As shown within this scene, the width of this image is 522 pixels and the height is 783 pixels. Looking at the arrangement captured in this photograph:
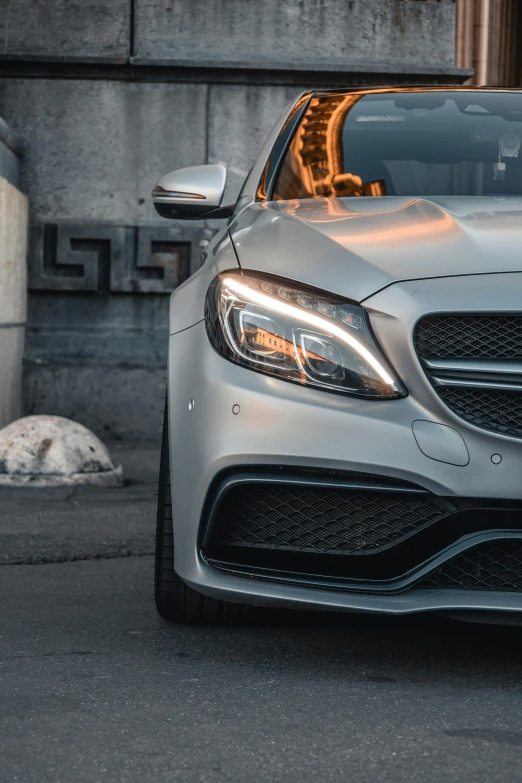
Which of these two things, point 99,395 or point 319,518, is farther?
point 99,395

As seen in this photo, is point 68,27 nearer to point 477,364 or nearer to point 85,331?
point 85,331

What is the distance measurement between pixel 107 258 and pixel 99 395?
926mm

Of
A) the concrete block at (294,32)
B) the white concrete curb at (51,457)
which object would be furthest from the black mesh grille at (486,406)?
the concrete block at (294,32)

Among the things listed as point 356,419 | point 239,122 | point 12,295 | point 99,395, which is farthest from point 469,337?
point 239,122

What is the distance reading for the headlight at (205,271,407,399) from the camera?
8.71 feet

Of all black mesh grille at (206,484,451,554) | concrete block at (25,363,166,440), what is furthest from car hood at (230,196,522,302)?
concrete block at (25,363,166,440)

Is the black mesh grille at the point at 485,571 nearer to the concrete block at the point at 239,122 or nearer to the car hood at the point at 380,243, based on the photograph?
the car hood at the point at 380,243

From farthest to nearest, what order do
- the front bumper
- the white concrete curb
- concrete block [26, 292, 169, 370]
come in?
concrete block [26, 292, 169, 370] → the white concrete curb → the front bumper

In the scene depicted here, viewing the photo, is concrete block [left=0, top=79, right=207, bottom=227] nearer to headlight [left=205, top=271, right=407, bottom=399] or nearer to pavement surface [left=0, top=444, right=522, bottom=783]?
pavement surface [left=0, top=444, right=522, bottom=783]

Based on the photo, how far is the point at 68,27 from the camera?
27.6ft

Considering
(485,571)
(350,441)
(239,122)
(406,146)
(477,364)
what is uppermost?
(239,122)

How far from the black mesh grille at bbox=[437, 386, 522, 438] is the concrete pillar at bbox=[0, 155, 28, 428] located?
5075 millimetres

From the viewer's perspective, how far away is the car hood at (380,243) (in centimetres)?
273

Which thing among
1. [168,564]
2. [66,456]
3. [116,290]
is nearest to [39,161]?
[116,290]
